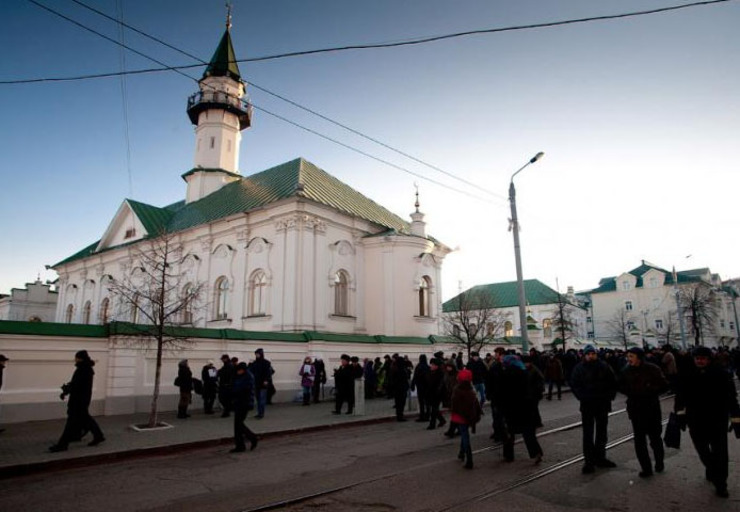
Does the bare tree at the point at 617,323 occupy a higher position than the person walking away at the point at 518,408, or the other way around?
the bare tree at the point at 617,323

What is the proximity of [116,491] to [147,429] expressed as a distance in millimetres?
5475

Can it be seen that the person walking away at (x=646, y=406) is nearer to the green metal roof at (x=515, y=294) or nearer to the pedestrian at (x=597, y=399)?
the pedestrian at (x=597, y=399)

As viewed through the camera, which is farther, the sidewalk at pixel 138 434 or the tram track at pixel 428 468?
the sidewalk at pixel 138 434

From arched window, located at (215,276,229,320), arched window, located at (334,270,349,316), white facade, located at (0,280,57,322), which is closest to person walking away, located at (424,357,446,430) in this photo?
arched window, located at (334,270,349,316)

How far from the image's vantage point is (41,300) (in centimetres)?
5512

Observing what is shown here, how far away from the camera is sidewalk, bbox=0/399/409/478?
8836 mm

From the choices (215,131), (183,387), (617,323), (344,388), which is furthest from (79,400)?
(617,323)

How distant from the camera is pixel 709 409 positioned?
6465 millimetres

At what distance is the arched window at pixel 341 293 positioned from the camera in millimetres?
27703

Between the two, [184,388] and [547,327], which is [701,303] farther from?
[184,388]

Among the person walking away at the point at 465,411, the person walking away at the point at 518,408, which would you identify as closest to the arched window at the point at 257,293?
the person walking away at the point at 465,411

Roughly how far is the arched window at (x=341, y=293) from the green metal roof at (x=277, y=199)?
3692 mm

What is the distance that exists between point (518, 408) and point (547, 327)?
58.2 meters

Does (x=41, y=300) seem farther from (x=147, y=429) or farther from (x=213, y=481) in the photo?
(x=213, y=481)
